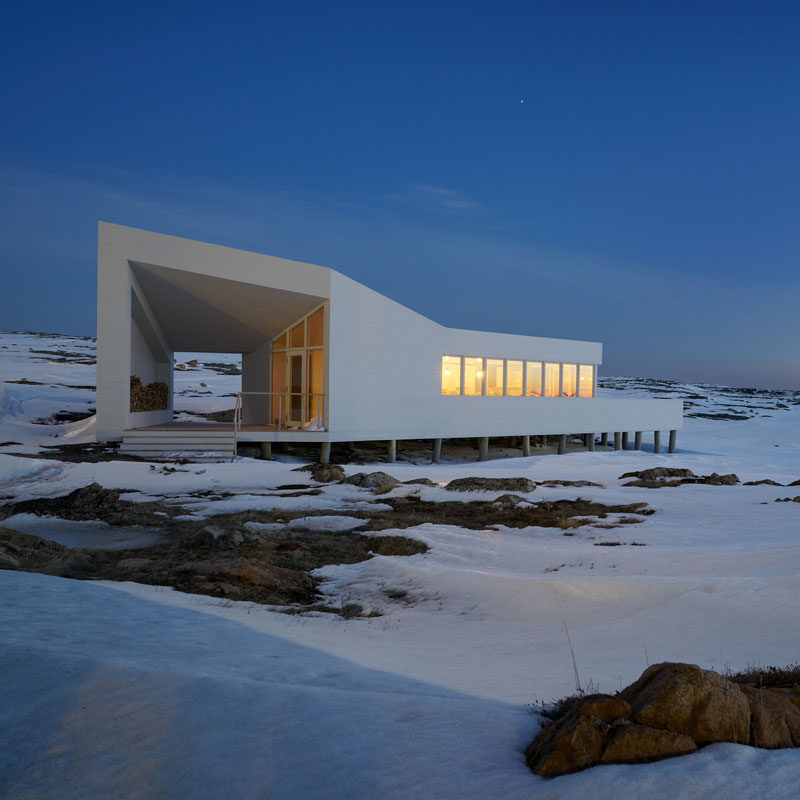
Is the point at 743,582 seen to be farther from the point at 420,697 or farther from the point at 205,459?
the point at 205,459

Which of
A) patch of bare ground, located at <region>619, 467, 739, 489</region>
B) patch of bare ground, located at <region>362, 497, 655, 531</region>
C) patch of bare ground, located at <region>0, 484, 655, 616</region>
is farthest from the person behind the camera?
patch of bare ground, located at <region>619, 467, 739, 489</region>

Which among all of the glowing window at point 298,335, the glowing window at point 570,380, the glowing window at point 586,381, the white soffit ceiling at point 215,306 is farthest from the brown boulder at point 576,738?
the glowing window at point 586,381

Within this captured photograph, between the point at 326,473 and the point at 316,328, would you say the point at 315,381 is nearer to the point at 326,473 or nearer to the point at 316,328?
the point at 316,328

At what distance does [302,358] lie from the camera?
67.5 ft

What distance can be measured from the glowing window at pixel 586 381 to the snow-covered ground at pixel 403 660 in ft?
60.4

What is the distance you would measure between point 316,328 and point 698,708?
709 inches

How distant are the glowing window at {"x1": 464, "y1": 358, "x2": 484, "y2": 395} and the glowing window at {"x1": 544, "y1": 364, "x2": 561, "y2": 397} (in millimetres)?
3672

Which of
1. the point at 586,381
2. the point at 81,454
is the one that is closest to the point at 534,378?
the point at 586,381

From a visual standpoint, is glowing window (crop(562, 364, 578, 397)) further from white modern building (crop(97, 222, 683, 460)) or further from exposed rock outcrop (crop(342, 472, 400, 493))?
exposed rock outcrop (crop(342, 472, 400, 493))

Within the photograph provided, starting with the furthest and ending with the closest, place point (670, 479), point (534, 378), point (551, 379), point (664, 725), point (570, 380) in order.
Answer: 1. point (570, 380)
2. point (551, 379)
3. point (534, 378)
4. point (670, 479)
5. point (664, 725)

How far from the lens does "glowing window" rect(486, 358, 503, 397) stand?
23938 mm

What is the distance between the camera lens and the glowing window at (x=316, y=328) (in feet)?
63.3

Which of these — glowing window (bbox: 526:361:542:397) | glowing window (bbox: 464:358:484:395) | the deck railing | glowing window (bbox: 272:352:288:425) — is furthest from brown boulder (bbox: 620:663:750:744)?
glowing window (bbox: 526:361:542:397)

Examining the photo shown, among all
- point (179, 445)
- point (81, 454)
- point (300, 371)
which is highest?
point (300, 371)
